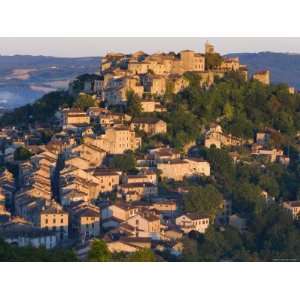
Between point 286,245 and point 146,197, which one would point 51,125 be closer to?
point 146,197

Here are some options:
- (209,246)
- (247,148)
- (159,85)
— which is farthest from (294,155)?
(209,246)

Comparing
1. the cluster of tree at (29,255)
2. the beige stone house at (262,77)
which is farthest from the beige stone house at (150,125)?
the cluster of tree at (29,255)

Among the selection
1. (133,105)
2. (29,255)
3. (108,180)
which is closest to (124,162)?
(108,180)

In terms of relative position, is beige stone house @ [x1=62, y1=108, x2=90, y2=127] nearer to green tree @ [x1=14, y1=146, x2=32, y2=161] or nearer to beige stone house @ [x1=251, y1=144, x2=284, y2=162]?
green tree @ [x1=14, y1=146, x2=32, y2=161]

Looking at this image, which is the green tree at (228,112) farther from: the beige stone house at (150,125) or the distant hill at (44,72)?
the distant hill at (44,72)

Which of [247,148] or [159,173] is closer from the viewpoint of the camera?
Result: [159,173]

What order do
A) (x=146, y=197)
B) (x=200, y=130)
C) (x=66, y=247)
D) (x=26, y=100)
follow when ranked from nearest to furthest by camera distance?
(x=66, y=247), (x=146, y=197), (x=200, y=130), (x=26, y=100)

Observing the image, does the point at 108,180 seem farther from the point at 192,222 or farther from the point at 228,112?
the point at 228,112
